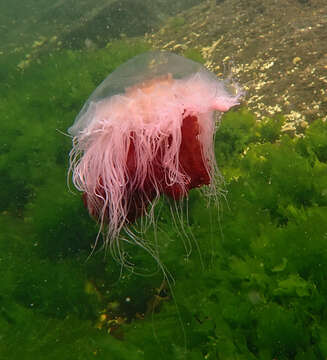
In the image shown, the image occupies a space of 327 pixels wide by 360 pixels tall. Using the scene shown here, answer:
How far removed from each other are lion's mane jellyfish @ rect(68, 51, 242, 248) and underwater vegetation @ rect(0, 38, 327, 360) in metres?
0.38

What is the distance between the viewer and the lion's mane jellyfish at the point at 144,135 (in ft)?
7.38

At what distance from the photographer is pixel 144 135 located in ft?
7.38

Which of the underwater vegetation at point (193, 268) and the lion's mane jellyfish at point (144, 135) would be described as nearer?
the lion's mane jellyfish at point (144, 135)

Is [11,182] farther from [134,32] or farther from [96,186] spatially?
[134,32]

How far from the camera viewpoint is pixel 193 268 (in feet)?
10.4

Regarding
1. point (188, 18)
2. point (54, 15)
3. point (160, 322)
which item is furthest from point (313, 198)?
point (54, 15)

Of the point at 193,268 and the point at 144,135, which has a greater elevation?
the point at 144,135

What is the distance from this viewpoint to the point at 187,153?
2.36 meters

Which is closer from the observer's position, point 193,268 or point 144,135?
point 144,135

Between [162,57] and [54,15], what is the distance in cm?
1878

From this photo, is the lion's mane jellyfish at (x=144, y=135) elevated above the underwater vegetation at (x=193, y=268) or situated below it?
above

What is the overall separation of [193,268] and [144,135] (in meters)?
1.53

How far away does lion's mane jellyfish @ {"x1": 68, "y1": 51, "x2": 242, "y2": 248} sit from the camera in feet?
7.38

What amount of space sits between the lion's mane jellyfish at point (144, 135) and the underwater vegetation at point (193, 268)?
0.38 meters
